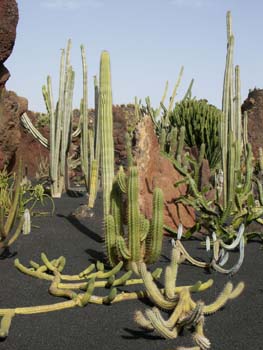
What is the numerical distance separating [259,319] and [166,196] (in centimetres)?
244

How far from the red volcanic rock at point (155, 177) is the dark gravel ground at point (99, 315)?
0.56m

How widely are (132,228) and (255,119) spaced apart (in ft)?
41.0

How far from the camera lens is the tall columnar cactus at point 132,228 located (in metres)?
4.14

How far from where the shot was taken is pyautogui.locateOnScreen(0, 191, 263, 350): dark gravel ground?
10.3ft

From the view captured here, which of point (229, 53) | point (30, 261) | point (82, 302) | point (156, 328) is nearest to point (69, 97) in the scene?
point (229, 53)

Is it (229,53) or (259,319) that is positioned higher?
(229,53)

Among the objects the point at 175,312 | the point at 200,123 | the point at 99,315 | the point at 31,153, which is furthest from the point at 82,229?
the point at 31,153

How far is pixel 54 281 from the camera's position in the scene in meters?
4.05

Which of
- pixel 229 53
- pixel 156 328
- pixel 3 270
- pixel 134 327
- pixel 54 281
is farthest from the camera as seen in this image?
pixel 229 53

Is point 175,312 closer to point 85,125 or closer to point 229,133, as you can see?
point 229,133

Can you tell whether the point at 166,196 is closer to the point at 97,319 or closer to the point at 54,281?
the point at 54,281

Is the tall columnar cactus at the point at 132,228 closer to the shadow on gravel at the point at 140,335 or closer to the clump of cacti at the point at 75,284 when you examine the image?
the clump of cacti at the point at 75,284

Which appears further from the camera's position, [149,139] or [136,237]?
[149,139]

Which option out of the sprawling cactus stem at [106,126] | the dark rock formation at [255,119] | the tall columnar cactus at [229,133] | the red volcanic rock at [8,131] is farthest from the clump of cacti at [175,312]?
the dark rock formation at [255,119]
